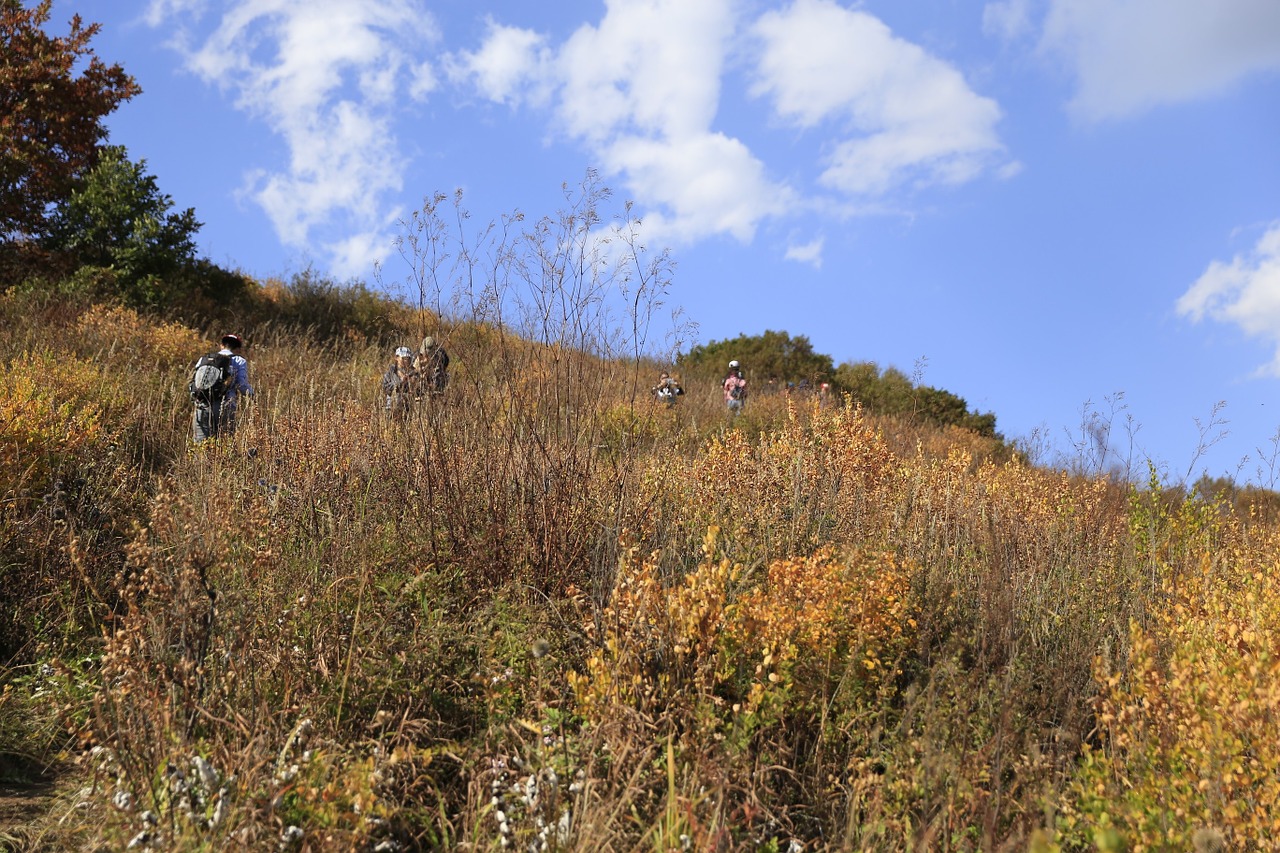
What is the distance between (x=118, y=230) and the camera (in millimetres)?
14078

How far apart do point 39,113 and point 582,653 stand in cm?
1504

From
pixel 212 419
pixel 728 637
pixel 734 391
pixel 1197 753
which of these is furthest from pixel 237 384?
pixel 734 391

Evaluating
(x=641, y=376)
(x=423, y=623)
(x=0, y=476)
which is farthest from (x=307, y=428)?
(x=641, y=376)

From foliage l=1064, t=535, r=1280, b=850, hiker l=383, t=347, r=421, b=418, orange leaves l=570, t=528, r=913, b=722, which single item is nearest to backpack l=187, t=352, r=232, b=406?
hiker l=383, t=347, r=421, b=418

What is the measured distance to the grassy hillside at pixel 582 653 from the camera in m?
2.88

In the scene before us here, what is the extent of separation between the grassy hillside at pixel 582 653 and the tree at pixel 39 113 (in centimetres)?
974

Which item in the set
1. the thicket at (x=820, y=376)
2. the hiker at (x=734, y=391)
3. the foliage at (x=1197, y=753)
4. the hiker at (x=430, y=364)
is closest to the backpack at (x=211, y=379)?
the hiker at (x=430, y=364)

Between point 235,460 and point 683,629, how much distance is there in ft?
14.2

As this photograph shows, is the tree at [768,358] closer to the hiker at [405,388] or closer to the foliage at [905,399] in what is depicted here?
the foliage at [905,399]

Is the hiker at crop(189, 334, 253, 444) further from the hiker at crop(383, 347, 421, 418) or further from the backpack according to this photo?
the hiker at crop(383, 347, 421, 418)

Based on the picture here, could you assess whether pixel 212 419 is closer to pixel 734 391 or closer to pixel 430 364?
pixel 430 364

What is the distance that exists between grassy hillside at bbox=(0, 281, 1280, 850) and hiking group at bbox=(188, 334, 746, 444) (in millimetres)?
189

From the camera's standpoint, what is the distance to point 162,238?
563 inches

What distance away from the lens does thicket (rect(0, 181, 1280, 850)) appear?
289 cm
